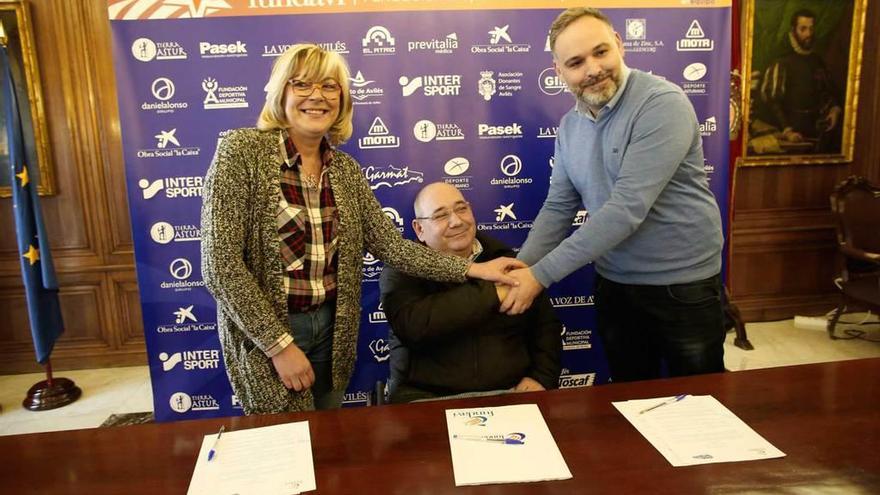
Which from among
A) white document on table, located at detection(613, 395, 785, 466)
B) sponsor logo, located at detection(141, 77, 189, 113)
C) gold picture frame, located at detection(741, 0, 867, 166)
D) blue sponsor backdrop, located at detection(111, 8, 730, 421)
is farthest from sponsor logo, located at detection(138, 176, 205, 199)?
gold picture frame, located at detection(741, 0, 867, 166)

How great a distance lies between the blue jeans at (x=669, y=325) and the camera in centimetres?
202

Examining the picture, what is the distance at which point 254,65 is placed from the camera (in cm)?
281

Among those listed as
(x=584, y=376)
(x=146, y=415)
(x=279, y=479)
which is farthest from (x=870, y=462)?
(x=146, y=415)

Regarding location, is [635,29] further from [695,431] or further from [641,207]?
[695,431]

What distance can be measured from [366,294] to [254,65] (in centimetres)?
124

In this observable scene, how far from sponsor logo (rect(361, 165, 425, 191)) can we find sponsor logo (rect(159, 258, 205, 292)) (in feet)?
3.25

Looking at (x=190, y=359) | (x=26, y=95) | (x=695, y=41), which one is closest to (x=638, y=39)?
(x=695, y=41)

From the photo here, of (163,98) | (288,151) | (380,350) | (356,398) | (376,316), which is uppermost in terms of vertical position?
(163,98)

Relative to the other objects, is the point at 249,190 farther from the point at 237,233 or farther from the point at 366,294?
the point at 366,294

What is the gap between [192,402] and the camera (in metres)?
3.08

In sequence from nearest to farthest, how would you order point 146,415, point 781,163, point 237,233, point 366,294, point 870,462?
1. point 870,462
2. point 237,233
3. point 366,294
4. point 146,415
5. point 781,163

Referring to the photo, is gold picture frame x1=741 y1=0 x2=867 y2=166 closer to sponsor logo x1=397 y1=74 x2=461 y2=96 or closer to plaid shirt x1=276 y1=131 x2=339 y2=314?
sponsor logo x1=397 y1=74 x2=461 y2=96

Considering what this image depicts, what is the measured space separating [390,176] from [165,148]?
108cm

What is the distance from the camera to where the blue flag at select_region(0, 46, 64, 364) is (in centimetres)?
334
